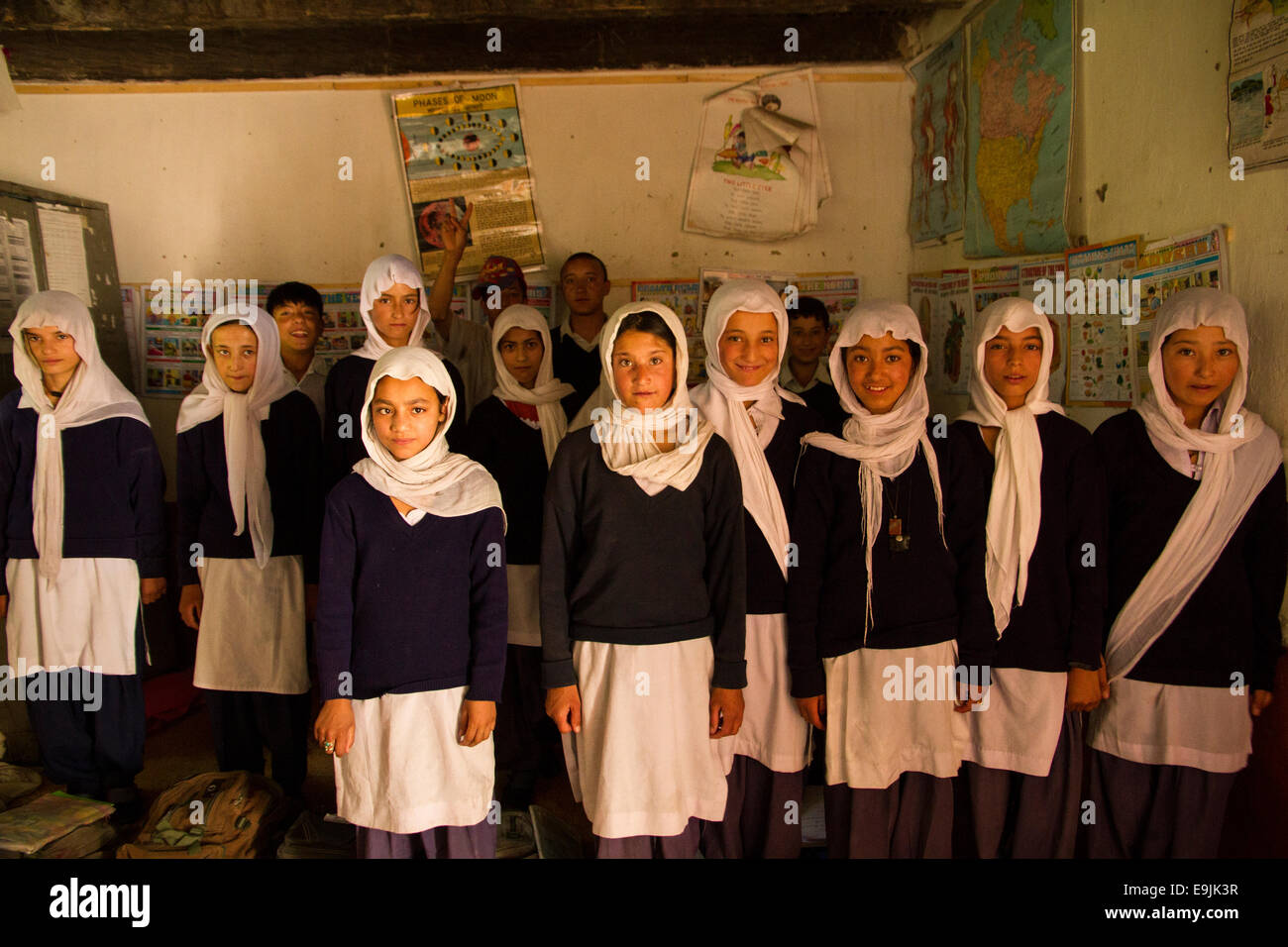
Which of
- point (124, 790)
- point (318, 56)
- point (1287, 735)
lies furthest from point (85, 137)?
point (1287, 735)

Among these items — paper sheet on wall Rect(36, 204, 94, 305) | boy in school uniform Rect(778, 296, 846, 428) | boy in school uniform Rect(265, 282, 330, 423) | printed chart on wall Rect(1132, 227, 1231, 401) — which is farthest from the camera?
paper sheet on wall Rect(36, 204, 94, 305)

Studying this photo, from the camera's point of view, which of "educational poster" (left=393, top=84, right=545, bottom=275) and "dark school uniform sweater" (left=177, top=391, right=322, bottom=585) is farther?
"educational poster" (left=393, top=84, right=545, bottom=275)

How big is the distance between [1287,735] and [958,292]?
78.0 inches

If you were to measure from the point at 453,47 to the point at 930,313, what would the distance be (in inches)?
99.2

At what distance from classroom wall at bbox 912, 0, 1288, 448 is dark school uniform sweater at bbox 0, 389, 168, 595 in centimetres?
316

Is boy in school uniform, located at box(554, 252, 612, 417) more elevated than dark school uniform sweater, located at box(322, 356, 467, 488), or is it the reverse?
boy in school uniform, located at box(554, 252, 612, 417)

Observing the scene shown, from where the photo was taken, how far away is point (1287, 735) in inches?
73.5

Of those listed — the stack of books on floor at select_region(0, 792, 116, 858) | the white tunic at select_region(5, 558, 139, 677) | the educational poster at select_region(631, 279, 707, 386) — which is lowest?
the stack of books on floor at select_region(0, 792, 116, 858)

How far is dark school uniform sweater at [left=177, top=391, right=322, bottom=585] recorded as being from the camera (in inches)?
100

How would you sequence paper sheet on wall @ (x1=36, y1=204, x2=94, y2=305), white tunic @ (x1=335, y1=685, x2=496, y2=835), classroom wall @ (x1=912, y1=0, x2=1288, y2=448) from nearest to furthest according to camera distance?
white tunic @ (x1=335, y1=685, x2=496, y2=835) → classroom wall @ (x1=912, y1=0, x2=1288, y2=448) → paper sheet on wall @ (x1=36, y1=204, x2=94, y2=305)

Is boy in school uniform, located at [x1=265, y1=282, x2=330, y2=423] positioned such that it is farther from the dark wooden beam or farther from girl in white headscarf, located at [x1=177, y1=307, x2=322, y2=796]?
the dark wooden beam

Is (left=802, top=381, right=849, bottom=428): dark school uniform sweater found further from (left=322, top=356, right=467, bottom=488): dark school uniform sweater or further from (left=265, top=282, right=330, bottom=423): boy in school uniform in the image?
(left=265, top=282, right=330, bottom=423): boy in school uniform

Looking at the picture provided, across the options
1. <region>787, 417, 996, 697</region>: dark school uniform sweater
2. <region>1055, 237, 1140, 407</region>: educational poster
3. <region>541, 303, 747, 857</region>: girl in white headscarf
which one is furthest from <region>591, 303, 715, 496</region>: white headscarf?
<region>1055, 237, 1140, 407</region>: educational poster

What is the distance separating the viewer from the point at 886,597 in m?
2.00
